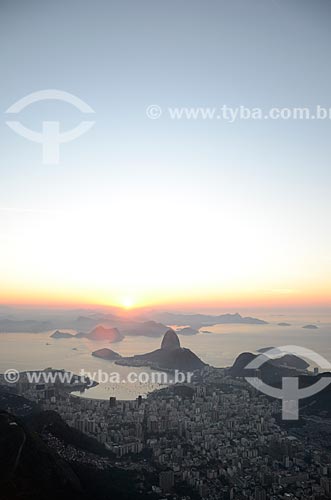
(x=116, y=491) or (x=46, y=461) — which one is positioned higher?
(x=46, y=461)

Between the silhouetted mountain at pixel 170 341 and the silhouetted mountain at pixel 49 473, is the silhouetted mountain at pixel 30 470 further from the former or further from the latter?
the silhouetted mountain at pixel 170 341

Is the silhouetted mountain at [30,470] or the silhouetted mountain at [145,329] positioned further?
the silhouetted mountain at [145,329]

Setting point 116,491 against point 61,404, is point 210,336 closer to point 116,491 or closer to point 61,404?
point 61,404

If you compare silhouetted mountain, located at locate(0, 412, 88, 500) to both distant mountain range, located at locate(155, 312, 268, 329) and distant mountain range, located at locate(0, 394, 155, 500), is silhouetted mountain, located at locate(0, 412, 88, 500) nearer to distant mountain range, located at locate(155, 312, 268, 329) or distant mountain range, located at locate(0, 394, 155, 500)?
distant mountain range, located at locate(0, 394, 155, 500)

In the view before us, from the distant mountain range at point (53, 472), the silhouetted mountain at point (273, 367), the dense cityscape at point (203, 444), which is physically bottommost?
the silhouetted mountain at point (273, 367)

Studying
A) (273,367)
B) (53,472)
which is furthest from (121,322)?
(53,472)

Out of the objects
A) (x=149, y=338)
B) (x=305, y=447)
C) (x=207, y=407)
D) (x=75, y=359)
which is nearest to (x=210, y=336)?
(x=149, y=338)

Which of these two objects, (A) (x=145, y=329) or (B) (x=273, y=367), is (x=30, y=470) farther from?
(A) (x=145, y=329)

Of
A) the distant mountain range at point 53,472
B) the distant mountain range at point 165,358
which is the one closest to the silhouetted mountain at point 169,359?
the distant mountain range at point 165,358

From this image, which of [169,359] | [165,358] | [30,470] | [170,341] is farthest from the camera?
[170,341]
